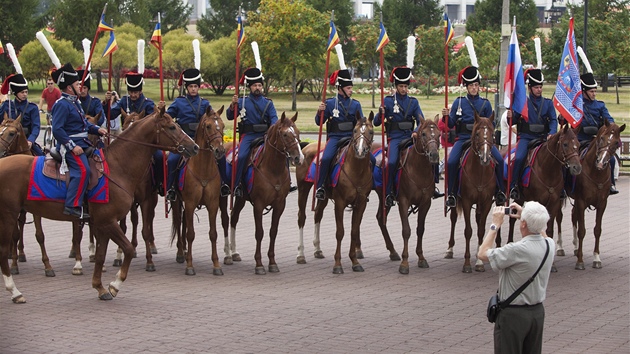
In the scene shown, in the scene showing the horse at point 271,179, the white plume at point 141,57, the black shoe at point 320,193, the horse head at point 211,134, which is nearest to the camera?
the horse head at point 211,134

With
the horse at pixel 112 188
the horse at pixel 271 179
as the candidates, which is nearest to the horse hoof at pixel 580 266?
the horse at pixel 271 179

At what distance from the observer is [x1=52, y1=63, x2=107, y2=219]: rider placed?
13.3 m

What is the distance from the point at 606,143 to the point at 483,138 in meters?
2.07

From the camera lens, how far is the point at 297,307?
13172 mm

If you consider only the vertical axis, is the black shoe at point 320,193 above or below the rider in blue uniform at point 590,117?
below

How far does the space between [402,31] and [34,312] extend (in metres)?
71.0

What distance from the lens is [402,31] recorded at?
81625 millimetres

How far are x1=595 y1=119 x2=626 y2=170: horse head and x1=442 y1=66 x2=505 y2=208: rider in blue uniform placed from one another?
1533 millimetres

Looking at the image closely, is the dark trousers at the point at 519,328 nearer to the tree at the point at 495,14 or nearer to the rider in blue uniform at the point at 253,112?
the rider in blue uniform at the point at 253,112

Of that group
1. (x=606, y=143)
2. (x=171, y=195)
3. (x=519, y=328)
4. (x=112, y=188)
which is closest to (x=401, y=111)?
(x=606, y=143)

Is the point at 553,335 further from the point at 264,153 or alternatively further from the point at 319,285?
the point at 264,153

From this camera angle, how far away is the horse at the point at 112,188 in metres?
13.5

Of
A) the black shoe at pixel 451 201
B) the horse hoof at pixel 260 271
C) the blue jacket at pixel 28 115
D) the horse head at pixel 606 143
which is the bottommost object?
the horse hoof at pixel 260 271

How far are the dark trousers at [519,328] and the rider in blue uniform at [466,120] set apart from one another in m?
7.60
